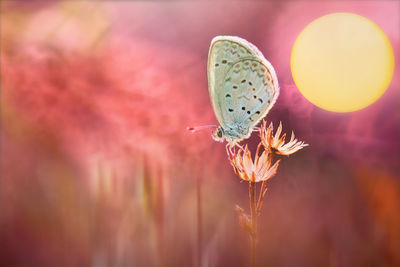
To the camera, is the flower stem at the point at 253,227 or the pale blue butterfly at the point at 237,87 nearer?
the flower stem at the point at 253,227

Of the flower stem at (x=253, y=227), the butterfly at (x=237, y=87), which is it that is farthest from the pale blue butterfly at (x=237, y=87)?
the flower stem at (x=253, y=227)

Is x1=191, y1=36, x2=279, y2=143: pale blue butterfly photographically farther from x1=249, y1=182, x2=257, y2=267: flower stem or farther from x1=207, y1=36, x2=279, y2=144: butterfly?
x1=249, y1=182, x2=257, y2=267: flower stem

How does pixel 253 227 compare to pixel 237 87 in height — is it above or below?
below

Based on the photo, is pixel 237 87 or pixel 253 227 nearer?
pixel 253 227

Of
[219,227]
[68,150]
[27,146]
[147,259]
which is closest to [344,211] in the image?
[219,227]

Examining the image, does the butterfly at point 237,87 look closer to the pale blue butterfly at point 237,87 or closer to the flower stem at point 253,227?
the pale blue butterfly at point 237,87

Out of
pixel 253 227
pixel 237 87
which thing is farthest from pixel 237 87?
pixel 253 227

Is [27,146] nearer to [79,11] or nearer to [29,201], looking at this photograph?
[29,201]

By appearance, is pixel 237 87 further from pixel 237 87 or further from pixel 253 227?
pixel 253 227

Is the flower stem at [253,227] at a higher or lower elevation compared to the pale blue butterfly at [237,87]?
lower
